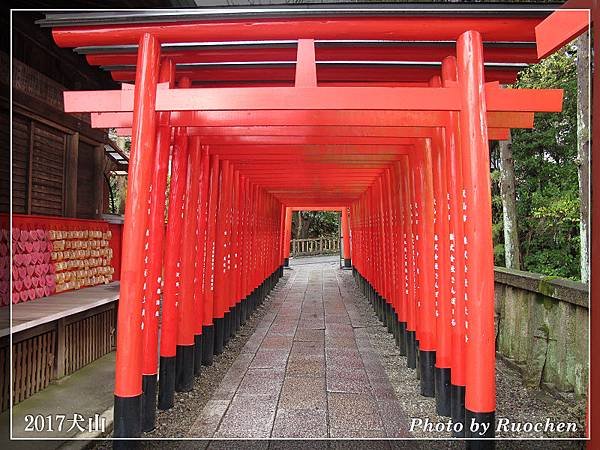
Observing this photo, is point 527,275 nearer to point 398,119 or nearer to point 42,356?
point 398,119

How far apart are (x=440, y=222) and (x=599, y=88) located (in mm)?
2235

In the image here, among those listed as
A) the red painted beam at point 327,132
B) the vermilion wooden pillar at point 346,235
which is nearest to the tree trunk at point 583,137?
the red painted beam at point 327,132

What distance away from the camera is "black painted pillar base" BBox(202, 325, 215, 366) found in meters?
6.00

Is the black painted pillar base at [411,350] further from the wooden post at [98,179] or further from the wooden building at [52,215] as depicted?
the wooden post at [98,179]

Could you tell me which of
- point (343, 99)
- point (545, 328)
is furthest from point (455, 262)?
point (343, 99)

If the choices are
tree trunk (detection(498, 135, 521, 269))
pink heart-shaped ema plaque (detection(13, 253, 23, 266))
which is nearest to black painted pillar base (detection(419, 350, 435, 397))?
pink heart-shaped ema plaque (detection(13, 253, 23, 266))

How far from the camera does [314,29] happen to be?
11.1 ft

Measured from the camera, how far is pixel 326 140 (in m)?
5.20

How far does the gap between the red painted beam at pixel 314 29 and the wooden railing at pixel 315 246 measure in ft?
79.4

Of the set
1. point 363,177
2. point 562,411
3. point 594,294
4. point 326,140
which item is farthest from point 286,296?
point 594,294

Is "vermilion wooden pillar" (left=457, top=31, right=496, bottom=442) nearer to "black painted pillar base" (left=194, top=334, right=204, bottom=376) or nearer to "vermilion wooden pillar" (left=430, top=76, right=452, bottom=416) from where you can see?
"vermilion wooden pillar" (left=430, top=76, right=452, bottom=416)

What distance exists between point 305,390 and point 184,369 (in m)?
1.36

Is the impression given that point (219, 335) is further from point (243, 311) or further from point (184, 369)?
point (243, 311)

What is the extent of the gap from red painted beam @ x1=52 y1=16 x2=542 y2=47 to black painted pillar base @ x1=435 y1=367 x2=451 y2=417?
301cm
